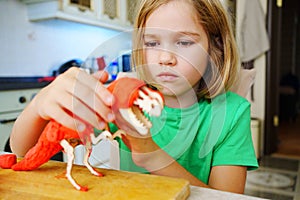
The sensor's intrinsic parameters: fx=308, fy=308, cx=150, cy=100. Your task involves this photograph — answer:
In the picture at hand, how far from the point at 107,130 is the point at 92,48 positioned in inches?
81.7

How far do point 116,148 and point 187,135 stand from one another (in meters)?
0.13

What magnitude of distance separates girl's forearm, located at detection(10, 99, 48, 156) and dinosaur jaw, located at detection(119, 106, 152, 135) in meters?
0.19

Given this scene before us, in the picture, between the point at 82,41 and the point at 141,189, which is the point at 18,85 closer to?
the point at 82,41

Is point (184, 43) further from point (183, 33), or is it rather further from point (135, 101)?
point (135, 101)

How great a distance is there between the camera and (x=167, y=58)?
412 mm

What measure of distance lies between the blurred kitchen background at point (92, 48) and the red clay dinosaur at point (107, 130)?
44.8 inches

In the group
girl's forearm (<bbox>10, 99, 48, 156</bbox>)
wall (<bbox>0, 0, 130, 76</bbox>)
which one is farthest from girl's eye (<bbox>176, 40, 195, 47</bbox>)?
wall (<bbox>0, 0, 130, 76</bbox>)

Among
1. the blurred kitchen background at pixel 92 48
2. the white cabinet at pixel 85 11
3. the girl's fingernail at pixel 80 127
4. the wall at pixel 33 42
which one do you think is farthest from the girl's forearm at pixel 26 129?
the wall at pixel 33 42

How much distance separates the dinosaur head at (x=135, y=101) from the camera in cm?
33

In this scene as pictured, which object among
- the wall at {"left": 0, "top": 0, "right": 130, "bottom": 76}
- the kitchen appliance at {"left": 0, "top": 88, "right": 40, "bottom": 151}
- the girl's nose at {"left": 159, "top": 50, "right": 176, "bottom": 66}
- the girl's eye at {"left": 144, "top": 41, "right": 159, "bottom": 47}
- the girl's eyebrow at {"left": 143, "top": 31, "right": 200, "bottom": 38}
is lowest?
the kitchen appliance at {"left": 0, "top": 88, "right": 40, "bottom": 151}

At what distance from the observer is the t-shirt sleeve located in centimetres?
61

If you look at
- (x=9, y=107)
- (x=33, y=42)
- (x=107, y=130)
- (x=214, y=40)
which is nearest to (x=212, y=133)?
(x=214, y=40)

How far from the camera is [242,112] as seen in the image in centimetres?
68

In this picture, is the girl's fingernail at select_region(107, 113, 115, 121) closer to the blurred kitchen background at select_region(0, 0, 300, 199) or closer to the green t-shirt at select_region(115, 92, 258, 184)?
the green t-shirt at select_region(115, 92, 258, 184)
